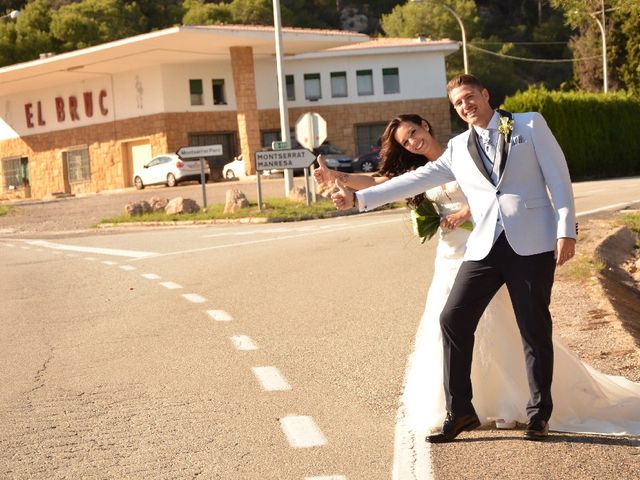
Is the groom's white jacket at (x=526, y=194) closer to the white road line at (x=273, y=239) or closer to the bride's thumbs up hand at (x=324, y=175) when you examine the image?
the bride's thumbs up hand at (x=324, y=175)

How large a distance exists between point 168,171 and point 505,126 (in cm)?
4690

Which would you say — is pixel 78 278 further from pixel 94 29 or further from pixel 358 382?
pixel 94 29

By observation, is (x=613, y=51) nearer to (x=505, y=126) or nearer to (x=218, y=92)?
(x=218, y=92)

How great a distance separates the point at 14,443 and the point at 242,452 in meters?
1.44

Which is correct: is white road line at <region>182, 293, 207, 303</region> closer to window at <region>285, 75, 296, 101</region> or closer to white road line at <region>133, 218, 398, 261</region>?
white road line at <region>133, 218, 398, 261</region>

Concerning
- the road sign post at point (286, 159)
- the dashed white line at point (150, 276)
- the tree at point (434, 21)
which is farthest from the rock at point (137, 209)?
the tree at point (434, 21)

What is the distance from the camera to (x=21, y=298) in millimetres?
15258

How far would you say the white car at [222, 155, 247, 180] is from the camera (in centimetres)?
5550

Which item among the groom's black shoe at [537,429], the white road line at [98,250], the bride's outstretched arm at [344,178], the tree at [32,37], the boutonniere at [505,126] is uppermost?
the tree at [32,37]

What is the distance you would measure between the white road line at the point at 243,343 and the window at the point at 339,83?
180ft

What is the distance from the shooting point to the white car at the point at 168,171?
51531 mm

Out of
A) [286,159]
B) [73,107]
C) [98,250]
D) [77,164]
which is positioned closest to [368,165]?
[73,107]

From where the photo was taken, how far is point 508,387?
20.7ft

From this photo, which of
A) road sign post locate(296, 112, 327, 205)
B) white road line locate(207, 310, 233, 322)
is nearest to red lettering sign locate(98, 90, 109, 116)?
road sign post locate(296, 112, 327, 205)
